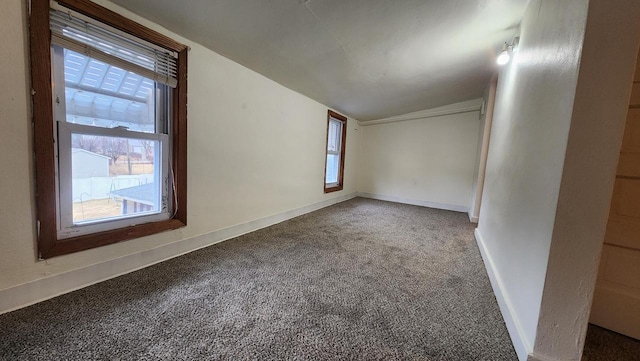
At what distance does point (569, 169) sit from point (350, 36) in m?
1.84

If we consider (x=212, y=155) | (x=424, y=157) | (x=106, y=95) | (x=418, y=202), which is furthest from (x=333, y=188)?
(x=106, y=95)

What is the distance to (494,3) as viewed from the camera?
5.69 feet

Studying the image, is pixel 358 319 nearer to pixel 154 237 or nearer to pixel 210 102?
pixel 154 237

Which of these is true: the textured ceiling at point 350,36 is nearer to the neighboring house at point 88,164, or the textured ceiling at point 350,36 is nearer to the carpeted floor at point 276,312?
the neighboring house at point 88,164

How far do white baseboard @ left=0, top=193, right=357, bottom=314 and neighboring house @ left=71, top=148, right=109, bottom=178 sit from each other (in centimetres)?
65

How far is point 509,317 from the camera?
1309 mm

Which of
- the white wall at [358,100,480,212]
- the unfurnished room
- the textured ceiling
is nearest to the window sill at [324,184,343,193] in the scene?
the white wall at [358,100,480,212]

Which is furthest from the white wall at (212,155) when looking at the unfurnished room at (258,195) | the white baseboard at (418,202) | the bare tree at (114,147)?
the white baseboard at (418,202)

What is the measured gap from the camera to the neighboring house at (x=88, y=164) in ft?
5.05

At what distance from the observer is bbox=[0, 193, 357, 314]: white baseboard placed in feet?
4.30

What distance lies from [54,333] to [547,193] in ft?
8.29

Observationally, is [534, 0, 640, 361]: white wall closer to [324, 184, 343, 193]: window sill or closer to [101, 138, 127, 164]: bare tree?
[101, 138, 127, 164]: bare tree

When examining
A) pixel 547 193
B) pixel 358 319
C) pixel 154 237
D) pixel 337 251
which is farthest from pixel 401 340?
pixel 154 237

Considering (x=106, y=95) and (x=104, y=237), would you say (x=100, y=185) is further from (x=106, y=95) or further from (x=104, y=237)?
(x=106, y=95)
